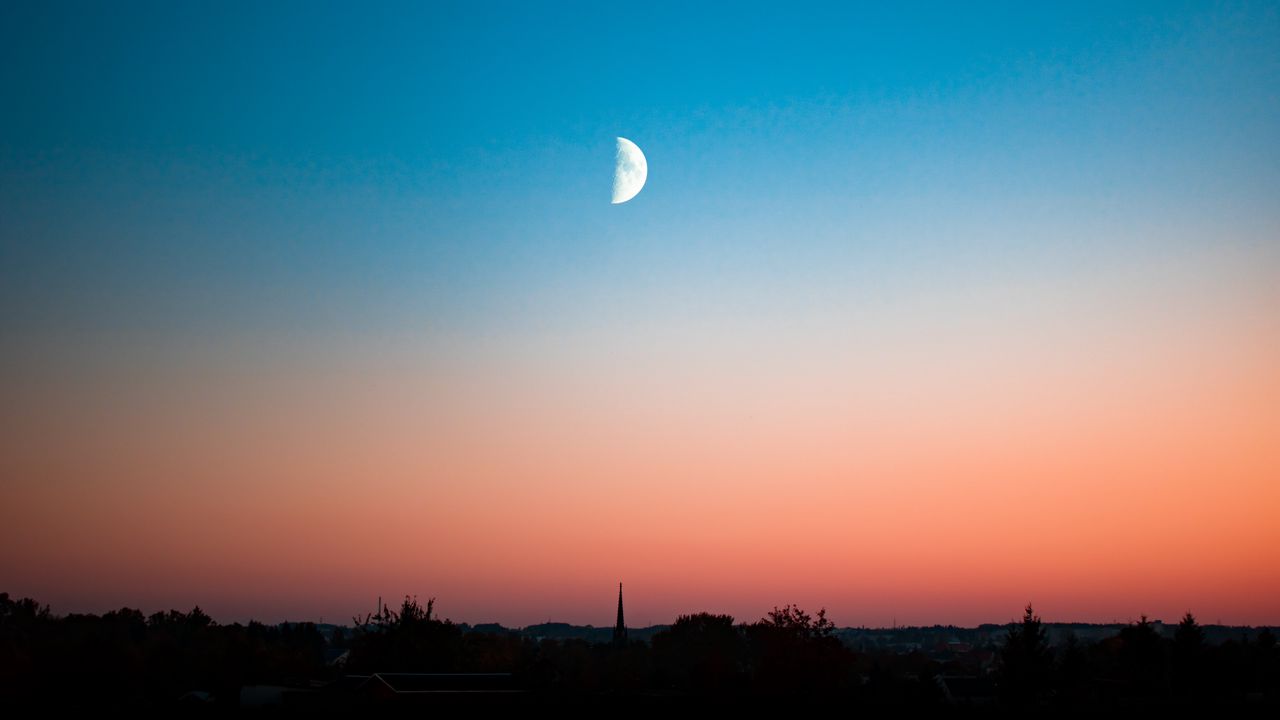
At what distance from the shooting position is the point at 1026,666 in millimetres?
74562

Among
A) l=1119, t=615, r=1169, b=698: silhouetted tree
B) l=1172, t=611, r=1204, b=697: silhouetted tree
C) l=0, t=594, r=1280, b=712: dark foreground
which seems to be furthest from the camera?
l=1119, t=615, r=1169, b=698: silhouetted tree

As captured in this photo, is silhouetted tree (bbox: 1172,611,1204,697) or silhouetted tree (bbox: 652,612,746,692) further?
silhouetted tree (bbox: 652,612,746,692)

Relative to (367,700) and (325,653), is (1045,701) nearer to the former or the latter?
(367,700)

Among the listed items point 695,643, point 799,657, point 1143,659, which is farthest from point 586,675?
point 695,643

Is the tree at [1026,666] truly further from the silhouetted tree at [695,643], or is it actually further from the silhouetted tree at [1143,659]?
the silhouetted tree at [695,643]

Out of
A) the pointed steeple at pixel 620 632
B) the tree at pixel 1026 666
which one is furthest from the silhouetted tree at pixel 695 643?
the tree at pixel 1026 666

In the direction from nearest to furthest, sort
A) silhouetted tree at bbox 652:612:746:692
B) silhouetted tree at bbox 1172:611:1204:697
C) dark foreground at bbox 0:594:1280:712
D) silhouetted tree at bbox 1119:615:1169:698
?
dark foreground at bbox 0:594:1280:712 → silhouetted tree at bbox 1172:611:1204:697 → silhouetted tree at bbox 1119:615:1169:698 → silhouetted tree at bbox 652:612:746:692

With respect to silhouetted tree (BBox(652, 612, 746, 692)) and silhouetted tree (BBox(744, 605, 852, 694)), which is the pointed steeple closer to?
silhouetted tree (BBox(652, 612, 746, 692))

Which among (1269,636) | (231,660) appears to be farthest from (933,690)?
(231,660)

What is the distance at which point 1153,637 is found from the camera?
9325 cm

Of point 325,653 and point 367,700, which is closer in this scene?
point 367,700

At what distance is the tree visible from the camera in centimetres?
7319

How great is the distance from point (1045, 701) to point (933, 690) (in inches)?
471

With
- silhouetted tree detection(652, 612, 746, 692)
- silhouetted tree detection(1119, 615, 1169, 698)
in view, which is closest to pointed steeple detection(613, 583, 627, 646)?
silhouetted tree detection(652, 612, 746, 692)
